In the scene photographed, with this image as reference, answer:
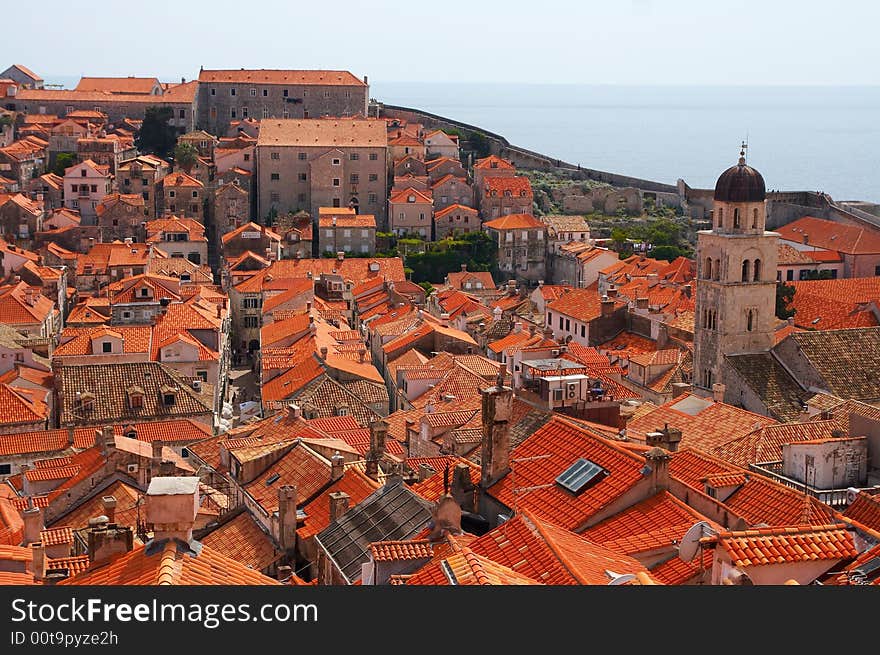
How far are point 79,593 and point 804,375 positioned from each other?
23.4 metres

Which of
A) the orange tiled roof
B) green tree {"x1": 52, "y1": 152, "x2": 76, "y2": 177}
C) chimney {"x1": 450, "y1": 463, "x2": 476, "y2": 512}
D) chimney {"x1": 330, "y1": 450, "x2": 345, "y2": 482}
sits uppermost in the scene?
green tree {"x1": 52, "y1": 152, "x2": 76, "y2": 177}

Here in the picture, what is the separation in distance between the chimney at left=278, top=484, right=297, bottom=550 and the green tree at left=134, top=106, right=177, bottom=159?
61270 millimetres

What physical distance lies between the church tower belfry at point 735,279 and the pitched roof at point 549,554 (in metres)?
19.5

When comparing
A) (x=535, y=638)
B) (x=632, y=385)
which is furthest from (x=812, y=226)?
(x=535, y=638)

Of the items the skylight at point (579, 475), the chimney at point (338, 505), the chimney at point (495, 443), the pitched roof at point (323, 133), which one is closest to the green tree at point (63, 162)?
the pitched roof at point (323, 133)

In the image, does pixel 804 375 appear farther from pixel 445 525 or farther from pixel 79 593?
pixel 79 593

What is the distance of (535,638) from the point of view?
701cm

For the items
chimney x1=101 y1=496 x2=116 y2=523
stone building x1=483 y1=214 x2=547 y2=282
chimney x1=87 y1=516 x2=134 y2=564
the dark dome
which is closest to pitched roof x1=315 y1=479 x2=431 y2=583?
chimney x1=87 y1=516 x2=134 y2=564

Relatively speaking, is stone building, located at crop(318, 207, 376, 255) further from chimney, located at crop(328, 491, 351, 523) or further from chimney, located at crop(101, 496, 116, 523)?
chimney, located at crop(328, 491, 351, 523)

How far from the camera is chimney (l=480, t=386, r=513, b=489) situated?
1488 centimetres

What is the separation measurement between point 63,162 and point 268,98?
15802mm

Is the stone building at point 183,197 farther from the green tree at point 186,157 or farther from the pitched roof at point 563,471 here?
the pitched roof at point 563,471

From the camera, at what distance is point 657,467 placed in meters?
13.4

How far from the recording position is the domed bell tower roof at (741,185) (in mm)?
30917
